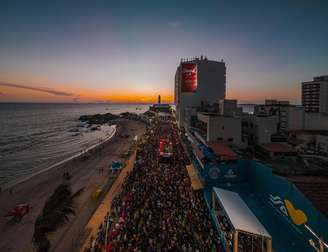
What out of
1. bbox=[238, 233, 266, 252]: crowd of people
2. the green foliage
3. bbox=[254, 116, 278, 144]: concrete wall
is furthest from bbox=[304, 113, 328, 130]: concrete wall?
the green foliage

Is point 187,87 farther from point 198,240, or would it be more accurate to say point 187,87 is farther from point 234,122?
point 198,240

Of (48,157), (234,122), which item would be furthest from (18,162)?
(234,122)

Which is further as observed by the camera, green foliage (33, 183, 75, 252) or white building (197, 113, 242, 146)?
white building (197, 113, 242, 146)

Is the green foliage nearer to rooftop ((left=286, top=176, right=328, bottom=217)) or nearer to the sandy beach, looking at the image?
the sandy beach

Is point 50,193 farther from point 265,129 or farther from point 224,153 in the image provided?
point 265,129

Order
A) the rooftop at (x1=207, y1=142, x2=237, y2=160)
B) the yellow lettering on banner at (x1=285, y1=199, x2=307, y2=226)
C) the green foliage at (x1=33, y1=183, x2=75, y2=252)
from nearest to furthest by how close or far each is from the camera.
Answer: the green foliage at (x1=33, y1=183, x2=75, y2=252) → the yellow lettering on banner at (x1=285, y1=199, x2=307, y2=226) → the rooftop at (x1=207, y1=142, x2=237, y2=160)

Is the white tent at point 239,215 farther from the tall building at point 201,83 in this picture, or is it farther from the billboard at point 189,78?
the billboard at point 189,78
